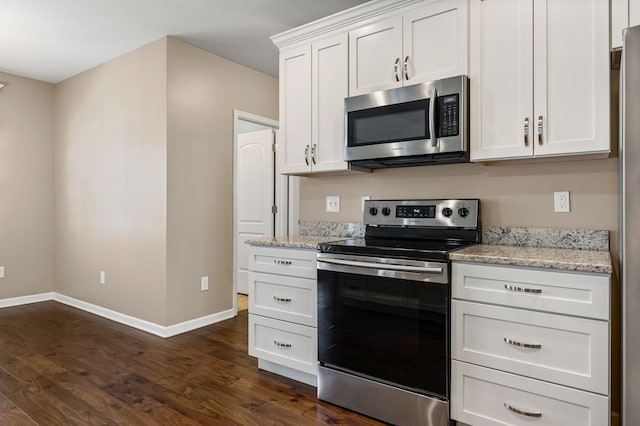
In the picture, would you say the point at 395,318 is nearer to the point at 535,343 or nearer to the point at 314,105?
the point at 535,343

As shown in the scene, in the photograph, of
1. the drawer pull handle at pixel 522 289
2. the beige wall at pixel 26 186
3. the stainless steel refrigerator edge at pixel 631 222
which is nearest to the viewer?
the stainless steel refrigerator edge at pixel 631 222

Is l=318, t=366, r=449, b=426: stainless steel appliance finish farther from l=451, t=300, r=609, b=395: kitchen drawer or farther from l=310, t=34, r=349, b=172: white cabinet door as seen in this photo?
l=310, t=34, r=349, b=172: white cabinet door

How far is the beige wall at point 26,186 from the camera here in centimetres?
441

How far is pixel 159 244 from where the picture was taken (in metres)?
3.51

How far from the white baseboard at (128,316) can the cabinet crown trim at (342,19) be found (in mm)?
2450

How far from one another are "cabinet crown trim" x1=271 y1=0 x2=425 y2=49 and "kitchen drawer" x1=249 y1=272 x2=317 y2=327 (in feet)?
5.21

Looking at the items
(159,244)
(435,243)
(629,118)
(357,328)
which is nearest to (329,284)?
(357,328)

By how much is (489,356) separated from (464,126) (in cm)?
112

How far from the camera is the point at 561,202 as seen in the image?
209 cm

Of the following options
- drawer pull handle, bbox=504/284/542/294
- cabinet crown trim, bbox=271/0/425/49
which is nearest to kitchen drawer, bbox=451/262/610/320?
drawer pull handle, bbox=504/284/542/294

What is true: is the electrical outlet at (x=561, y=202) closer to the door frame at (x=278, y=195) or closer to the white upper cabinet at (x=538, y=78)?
the white upper cabinet at (x=538, y=78)

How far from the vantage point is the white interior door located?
483cm

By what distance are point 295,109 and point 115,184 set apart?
2221 mm

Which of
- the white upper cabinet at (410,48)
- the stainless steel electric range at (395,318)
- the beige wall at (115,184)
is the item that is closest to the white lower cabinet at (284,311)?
the stainless steel electric range at (395,318)
